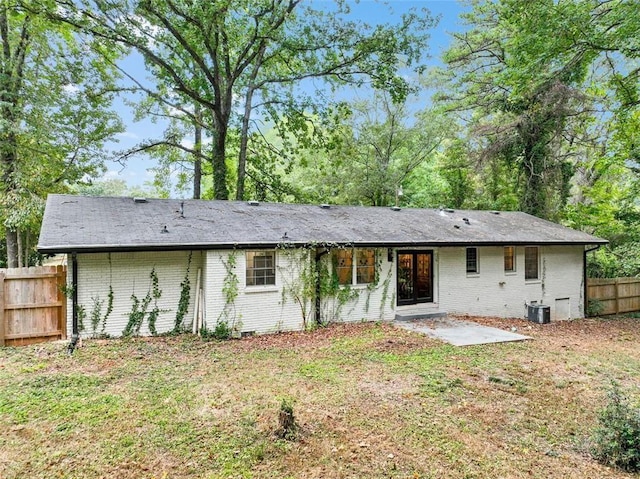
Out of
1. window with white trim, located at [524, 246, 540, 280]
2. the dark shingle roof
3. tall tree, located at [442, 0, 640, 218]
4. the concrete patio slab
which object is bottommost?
the concrete patio slab

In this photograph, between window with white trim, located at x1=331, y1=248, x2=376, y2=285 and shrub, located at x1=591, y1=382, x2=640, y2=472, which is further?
window with white trim, located at x1=331, y1=248, x2=376, y2=285

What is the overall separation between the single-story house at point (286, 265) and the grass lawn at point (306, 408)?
1060 millimetres

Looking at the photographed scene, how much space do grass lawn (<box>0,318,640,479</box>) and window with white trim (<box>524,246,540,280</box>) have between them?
5.30 metres

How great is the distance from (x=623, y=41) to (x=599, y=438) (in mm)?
10985

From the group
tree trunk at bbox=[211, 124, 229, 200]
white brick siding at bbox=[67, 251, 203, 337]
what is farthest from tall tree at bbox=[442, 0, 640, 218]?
tree trunk at bbox=[211, 124, 229, 200]

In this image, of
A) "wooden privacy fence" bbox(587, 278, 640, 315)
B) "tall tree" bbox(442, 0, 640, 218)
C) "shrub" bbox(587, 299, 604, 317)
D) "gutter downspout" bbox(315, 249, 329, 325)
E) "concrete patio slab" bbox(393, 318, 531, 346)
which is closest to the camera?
"concrete patio slab" bbox(393, 318, 531, 346)

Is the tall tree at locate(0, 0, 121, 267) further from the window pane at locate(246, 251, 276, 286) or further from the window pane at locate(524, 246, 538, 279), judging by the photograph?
the window pane at locate(524, 246, 538, 279)

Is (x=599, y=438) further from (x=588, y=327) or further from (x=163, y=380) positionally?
(x=588, y=327)

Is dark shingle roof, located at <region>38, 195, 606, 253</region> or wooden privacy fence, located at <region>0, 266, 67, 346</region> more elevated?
dark shingle roof, located at <region>38, 195, 606, 253</region>

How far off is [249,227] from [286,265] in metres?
1.46

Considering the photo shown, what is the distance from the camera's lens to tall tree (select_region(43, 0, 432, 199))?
12.7 m

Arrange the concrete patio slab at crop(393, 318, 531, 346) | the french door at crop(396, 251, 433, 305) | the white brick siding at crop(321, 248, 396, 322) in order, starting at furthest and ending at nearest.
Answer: the french door at crop(396, 251, 433, 305), the white brick siding at crop(321, 248, 396, 322), the concrete patio slab at crop(393, 318, 531, 346)

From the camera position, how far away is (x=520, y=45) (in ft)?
35.8

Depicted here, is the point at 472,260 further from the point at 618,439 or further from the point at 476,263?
the point at 618,439
